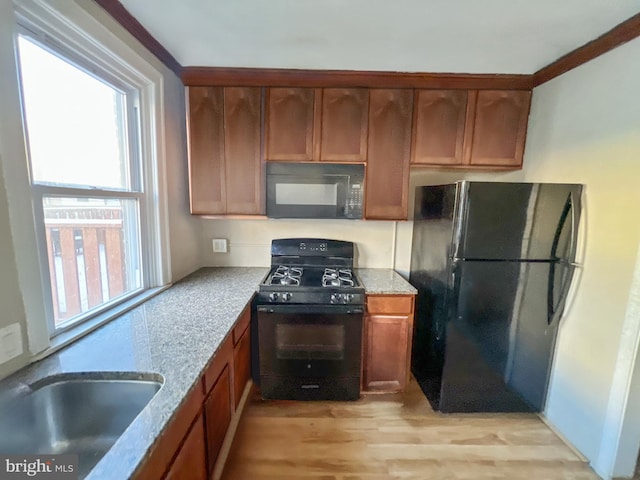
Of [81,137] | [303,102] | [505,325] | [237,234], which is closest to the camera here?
[81,137]

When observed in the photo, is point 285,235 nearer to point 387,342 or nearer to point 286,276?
point 286,276

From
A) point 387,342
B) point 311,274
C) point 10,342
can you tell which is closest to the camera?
point 10,342

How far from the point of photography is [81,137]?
140 cm

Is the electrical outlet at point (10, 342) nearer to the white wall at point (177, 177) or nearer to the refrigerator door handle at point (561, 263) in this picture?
the white wall at point (177, 177)

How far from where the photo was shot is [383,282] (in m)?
2.21

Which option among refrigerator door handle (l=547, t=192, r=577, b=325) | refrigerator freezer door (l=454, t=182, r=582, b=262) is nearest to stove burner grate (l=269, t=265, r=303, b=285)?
refrigerator freezer door (l=454, t=182, r=582, b=262)

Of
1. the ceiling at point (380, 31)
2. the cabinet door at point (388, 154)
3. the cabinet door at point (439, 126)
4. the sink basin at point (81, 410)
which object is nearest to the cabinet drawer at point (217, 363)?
the sink basin at point (81, 410)

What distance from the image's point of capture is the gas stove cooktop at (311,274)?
1.97m

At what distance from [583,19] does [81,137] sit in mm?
2571

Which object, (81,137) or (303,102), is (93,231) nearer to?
(81,137)

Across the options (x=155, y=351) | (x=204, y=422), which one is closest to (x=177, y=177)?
(x=155, y=351)

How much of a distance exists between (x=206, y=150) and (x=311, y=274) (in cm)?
123

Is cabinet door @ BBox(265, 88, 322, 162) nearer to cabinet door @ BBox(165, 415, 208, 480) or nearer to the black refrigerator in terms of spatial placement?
the black refrigerator

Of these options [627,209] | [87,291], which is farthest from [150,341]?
[627,209]
